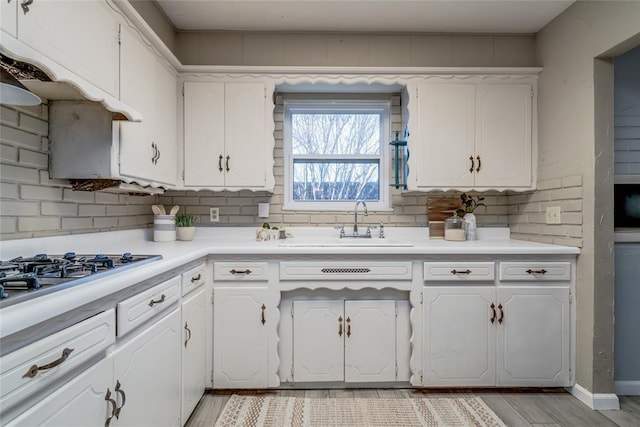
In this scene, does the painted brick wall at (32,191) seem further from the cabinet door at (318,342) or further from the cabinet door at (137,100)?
the cabinet door at (318,342)

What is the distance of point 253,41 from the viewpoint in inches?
108

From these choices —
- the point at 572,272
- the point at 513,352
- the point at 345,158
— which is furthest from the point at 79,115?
the point at 572,272

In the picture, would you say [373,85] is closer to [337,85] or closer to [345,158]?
[337,85]

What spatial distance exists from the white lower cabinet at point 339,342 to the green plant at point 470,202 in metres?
1.22

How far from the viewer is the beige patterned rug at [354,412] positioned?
1.96m

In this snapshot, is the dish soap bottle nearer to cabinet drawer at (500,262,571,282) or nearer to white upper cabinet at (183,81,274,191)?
cabinet drawer at (500,262,571,282)

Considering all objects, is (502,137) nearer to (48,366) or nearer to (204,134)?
(204,134)

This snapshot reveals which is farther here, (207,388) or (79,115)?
(207,388)

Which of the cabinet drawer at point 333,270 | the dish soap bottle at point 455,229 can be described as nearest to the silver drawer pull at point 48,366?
the cabinet drawer at point 333,270

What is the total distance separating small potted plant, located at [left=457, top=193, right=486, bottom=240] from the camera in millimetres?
2775

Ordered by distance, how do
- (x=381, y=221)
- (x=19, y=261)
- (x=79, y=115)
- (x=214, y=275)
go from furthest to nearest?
(x=381, y=221), (x=214, y=275), (x=79, y=115), (x=19, y=261)

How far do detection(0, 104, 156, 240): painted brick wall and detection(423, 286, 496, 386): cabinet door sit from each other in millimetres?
2030

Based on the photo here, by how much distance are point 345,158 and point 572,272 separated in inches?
70.6

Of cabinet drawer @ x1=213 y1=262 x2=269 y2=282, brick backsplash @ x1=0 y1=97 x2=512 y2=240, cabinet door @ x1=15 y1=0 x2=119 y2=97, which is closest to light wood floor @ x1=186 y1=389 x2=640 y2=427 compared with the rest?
cabinet drawer @ x1=213 y1=262 x2=269 y2=282
